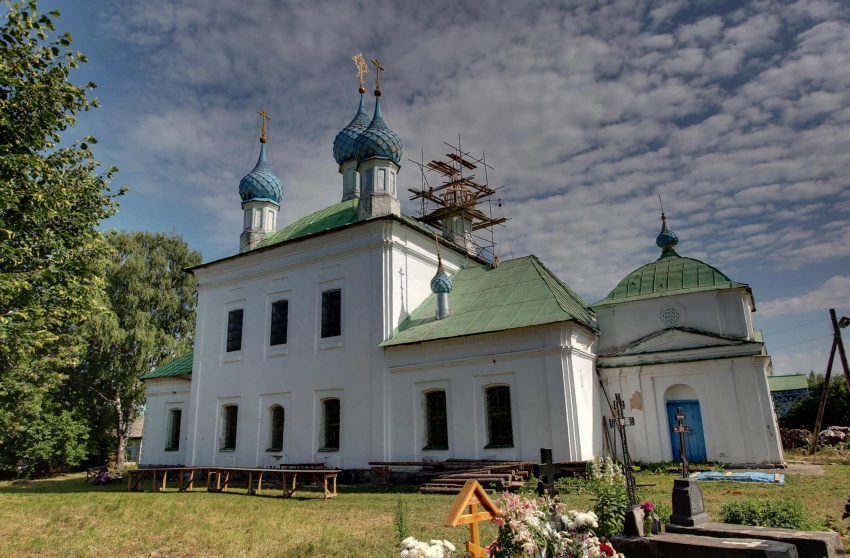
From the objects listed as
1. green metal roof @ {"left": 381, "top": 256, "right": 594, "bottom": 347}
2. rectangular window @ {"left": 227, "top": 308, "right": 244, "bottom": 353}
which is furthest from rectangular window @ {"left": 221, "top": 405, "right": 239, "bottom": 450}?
green metal roof @ {"left": 381, "top": 256, "right": 594, "bottom": 347}

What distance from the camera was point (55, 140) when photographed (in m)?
13.2

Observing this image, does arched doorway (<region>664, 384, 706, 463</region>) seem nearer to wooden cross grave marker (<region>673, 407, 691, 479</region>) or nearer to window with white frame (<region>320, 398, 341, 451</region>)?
wooden cross grave marker (<region>673, 407, 691, 479</region>)

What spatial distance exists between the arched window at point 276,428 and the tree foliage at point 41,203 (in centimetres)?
708

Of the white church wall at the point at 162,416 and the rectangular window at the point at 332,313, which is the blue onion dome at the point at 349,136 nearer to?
the rectangular window at the point at 332,313

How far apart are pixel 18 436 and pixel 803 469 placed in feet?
102

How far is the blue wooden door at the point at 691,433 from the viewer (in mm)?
15711

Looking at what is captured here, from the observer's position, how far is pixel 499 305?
17016 mm

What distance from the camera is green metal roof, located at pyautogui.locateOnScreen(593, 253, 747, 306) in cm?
1703

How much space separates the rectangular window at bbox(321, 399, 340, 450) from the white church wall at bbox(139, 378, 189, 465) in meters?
7.48

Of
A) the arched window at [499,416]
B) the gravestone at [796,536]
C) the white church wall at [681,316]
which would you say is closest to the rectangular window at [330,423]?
the arched window at [499,416]

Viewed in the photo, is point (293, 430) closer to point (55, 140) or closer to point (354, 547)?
point (55, 140)

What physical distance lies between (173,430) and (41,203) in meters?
13.4

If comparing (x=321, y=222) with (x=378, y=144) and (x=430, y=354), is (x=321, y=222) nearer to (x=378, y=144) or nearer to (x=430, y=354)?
(x=378, y=144)

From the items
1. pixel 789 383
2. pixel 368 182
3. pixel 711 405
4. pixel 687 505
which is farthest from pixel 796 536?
pixel 789 383
